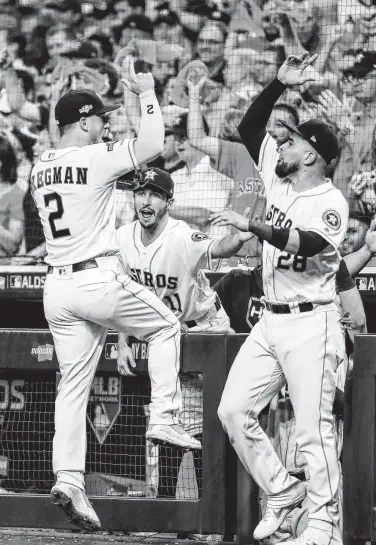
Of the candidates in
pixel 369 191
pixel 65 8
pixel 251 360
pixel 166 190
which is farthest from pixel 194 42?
pixel 251 360

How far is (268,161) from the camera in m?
4.56

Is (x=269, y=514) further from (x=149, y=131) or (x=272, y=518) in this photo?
(x=149, y=131)

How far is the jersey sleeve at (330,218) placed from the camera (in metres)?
4.12

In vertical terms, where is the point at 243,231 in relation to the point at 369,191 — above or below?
below

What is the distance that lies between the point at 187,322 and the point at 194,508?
3.91 feet

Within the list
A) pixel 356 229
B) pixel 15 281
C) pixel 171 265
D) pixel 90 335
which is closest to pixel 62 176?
pixel 90 335

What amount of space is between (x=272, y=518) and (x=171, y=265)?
1.53 m

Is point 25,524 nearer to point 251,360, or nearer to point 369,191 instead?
point 251,360

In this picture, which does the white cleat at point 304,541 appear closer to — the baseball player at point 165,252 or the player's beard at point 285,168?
the baseball player at point 165,252

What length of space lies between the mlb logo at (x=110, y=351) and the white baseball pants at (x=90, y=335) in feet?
0.80

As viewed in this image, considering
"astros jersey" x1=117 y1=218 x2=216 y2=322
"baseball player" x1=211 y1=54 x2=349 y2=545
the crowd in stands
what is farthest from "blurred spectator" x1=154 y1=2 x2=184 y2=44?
"baseball player" x1=211 y1=54 x2=349 y2=545

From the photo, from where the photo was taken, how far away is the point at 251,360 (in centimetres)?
424

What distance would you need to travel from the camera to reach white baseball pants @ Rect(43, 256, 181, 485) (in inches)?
170

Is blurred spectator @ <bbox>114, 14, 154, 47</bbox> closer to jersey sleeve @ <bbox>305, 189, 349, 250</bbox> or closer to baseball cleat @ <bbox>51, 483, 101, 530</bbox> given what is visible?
jersey sleeve @ <bbox>305, 189, 349, 250</bbox>
